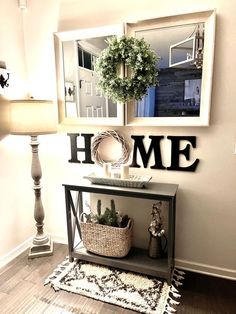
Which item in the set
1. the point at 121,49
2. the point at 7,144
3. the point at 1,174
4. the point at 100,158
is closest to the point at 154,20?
the point at 121,49

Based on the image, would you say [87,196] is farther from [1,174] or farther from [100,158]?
[1,174]

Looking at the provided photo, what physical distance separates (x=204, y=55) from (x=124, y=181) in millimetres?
1096

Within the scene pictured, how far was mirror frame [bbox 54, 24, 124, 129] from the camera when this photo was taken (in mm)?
1945

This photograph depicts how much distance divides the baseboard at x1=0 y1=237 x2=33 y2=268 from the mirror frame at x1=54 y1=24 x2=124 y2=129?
4.05 feet

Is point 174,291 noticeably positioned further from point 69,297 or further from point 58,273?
point 58,273

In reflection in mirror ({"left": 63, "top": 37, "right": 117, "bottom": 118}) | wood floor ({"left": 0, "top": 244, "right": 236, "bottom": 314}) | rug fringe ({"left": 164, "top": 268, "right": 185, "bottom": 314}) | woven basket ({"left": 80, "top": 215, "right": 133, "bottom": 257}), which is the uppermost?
reflection in mirror ({"left": 63, "top": 37, "right": 117, "bottom": 118})

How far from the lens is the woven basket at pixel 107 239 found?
1.96 metres

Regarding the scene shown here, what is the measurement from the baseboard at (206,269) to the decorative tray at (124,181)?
81 centimetres

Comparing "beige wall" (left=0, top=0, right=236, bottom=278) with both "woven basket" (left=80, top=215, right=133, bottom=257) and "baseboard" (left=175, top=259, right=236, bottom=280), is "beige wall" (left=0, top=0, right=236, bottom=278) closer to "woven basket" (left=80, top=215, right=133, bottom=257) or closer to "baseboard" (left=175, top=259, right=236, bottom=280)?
"baseboard" (left=175, top=259, right=236, bottom=280)

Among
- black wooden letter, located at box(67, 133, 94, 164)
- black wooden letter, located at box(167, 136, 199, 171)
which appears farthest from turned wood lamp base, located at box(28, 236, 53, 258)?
black wooden letter, located at box(167, 136, 199, 171)

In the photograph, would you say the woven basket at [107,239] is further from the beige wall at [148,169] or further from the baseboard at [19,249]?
the baseboard at [19,249]

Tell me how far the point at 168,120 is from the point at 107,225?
100 cm

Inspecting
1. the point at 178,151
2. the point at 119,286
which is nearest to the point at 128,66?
the point at 178,151

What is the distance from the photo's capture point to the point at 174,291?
1796mm
